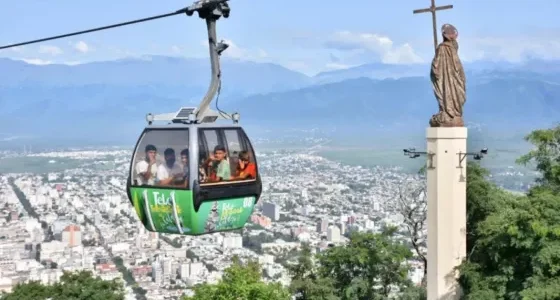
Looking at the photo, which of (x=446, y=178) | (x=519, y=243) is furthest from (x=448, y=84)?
(x=519, y=243)

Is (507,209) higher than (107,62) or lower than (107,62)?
lower

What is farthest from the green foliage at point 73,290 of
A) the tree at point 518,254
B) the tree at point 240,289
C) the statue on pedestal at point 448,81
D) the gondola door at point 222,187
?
the gondola door at point 222,187

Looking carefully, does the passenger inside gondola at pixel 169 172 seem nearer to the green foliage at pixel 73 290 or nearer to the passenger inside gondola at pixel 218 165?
the passenger inside gondola at pixel 218 165

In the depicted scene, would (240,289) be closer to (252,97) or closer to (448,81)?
(448,81)

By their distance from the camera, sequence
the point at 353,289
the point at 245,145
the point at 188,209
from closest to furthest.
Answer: the point at 188,209 → the point at 245,145 → the point at 353,289

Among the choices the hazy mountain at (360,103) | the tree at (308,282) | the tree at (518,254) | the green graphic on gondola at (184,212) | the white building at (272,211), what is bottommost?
the white building at (272,211)

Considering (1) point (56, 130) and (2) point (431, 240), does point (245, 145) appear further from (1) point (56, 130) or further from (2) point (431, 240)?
(1) point (56, 130)

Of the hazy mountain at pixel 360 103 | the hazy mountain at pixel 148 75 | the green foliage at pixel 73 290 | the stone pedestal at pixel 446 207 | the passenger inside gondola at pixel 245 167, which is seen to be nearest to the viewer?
the passenger inside gondola at pixel 245 167

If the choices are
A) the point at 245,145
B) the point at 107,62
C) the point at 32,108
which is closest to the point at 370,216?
the point at 245,145
